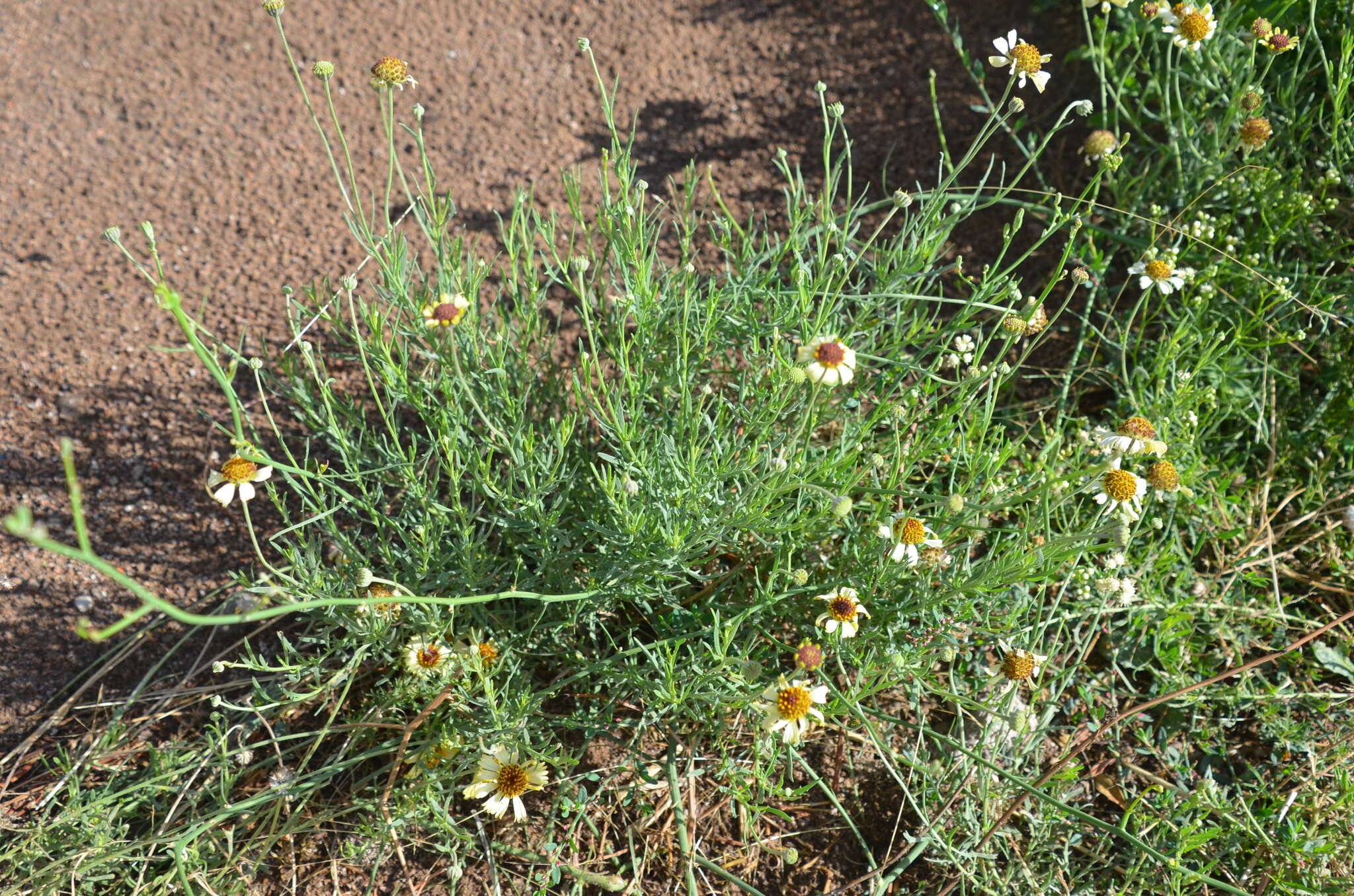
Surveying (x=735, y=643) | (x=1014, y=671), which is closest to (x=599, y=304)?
(x=735, y=643)

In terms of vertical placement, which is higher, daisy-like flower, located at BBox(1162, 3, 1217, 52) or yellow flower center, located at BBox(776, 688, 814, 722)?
daisy-like flower, located at BBox(1162, 3, 1217, 52)

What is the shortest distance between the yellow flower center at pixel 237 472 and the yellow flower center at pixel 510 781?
0.76 m

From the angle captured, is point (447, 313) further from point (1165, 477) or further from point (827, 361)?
point (1165, 477)

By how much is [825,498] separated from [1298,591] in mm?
1442

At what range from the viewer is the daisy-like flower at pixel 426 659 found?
1964 mm

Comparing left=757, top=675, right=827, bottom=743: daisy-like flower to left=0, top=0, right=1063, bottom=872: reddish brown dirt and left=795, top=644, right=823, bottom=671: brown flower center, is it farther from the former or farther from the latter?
left=0, top=0, right=1063, bottom=872: reddish brown dirt

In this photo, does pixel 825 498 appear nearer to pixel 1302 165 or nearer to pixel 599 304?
pixel 599 304

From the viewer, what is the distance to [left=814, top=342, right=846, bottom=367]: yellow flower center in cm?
164

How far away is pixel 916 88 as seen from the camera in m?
3.41

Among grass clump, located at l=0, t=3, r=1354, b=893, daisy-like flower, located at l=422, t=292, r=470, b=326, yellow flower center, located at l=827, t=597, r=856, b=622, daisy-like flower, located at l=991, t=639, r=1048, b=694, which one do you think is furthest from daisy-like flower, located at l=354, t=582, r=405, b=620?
daisy-like flower, located at l=991, t=639, r=1048, b=694

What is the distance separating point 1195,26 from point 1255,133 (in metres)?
0.34

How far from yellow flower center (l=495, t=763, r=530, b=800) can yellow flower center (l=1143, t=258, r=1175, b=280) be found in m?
1.88

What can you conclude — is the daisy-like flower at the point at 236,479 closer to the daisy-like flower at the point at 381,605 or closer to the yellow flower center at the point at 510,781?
the daisy-like flower at the point at 381,605

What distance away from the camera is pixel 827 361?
1.64 meters
